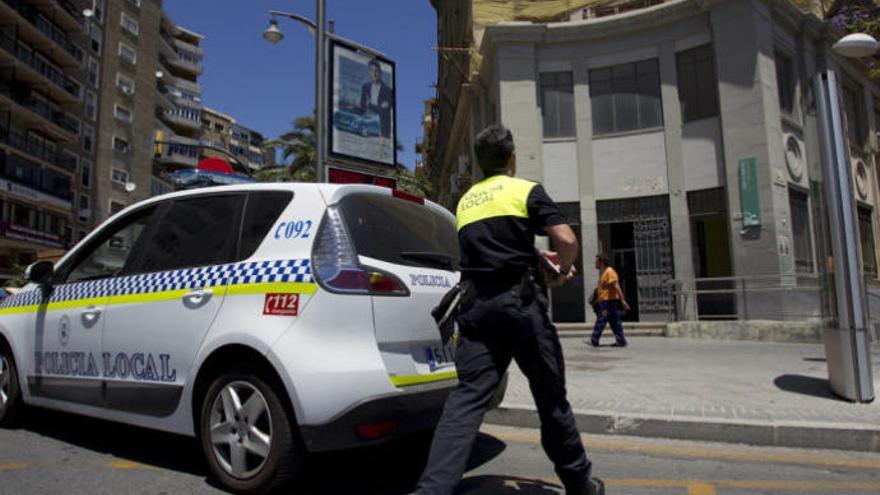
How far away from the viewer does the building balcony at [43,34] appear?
41.4m

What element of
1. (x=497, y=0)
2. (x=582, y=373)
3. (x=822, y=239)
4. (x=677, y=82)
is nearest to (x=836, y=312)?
(x=822, y=239)

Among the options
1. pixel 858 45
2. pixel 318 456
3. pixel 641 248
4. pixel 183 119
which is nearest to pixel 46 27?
pixel 183 119

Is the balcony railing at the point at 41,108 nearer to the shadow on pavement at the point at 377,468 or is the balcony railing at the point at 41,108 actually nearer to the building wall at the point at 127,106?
the building wall at the point at 127,106

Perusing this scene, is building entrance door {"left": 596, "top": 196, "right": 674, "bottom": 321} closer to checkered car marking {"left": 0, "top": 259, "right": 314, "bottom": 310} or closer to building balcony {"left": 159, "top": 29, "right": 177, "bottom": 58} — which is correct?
checkered car marking {"left": 0, "top": 259, "right": 314, "bottom": 310}

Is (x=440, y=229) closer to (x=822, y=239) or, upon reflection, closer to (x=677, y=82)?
(x=822, y=239)

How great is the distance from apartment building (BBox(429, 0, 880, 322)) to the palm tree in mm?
10717

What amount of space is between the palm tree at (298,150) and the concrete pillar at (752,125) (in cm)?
1715

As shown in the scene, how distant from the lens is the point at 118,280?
13.7 feet

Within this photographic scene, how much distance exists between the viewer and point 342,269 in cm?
325

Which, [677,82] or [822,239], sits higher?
[677,82]

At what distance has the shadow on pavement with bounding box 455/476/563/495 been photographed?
3.43m

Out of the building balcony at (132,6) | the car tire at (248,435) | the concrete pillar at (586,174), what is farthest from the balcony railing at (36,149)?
the car tire at (248,435)

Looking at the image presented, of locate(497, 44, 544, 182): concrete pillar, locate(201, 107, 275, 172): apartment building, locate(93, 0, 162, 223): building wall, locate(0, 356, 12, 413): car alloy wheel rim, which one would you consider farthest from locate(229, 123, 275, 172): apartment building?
locate(0, 356, 12, 413): car alloy wheel rim

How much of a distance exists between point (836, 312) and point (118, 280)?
5.94 metres
